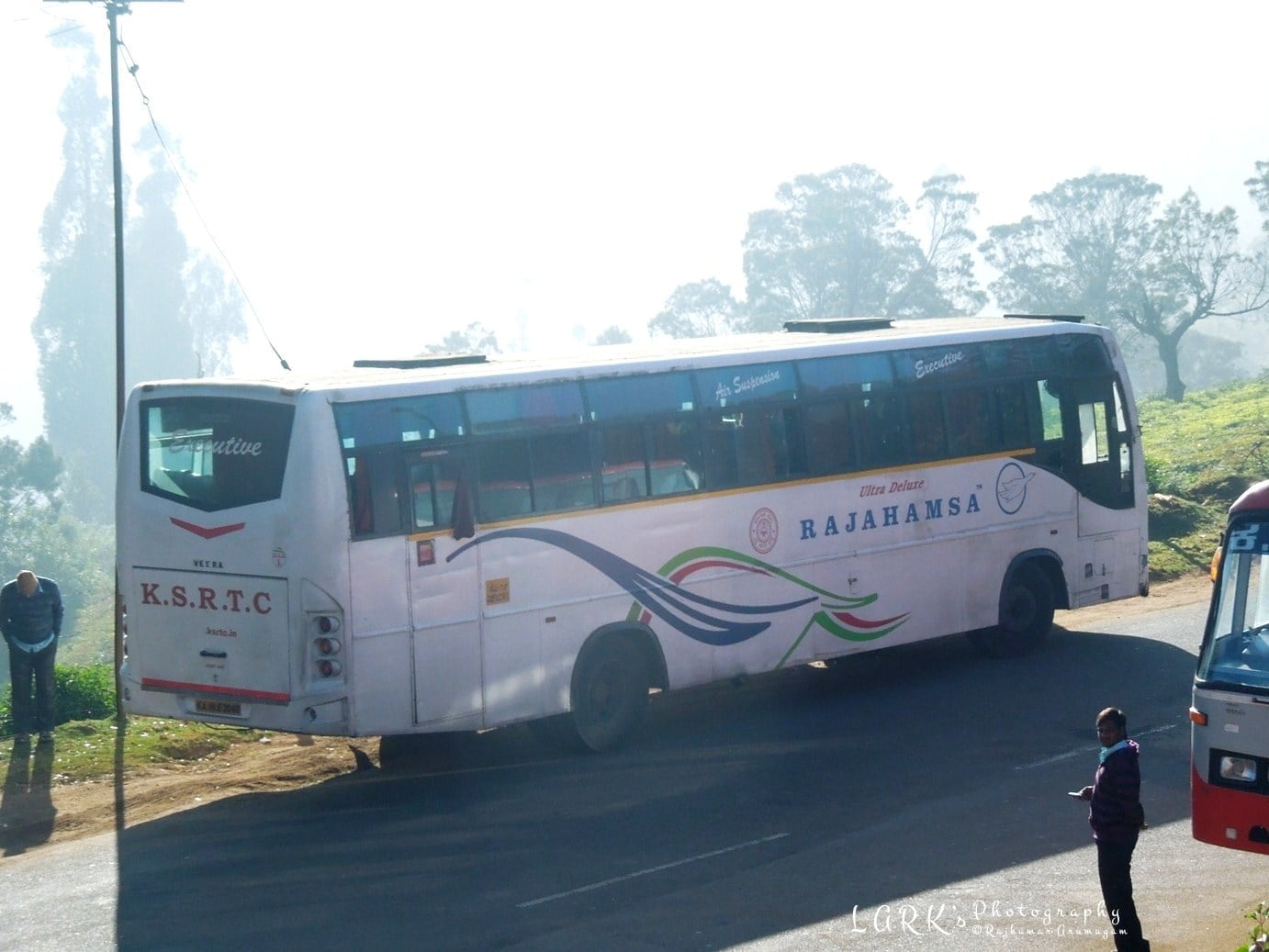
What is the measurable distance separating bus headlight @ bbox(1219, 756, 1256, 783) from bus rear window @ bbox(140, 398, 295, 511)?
6663 mm

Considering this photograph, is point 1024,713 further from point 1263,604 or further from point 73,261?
point 73,261

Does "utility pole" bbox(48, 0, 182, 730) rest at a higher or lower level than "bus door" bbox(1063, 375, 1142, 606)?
higher

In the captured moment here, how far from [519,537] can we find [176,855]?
353 centimetres

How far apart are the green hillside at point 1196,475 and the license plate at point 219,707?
14430mm

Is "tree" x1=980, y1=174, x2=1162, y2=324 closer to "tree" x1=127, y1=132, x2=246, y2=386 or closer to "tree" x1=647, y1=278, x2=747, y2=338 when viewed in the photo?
"tree" x1=647, y1=278, x2=747, y2=338

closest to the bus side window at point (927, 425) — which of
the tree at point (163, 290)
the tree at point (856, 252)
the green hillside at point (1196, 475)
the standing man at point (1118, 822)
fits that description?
the standing man at point (1118, 822)

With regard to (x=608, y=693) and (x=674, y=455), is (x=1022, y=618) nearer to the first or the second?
(x=674, y=455)

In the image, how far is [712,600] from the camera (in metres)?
13.1

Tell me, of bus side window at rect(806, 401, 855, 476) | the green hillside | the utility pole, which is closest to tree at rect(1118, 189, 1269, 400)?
the green hillside

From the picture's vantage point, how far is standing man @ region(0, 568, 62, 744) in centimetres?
1342

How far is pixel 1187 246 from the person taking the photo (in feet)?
230

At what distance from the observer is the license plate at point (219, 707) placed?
11039 mm

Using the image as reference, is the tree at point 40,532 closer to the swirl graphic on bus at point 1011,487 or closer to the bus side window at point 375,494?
the swirl graphic on bus at point 1011,487

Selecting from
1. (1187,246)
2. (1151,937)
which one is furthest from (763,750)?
(1187,246)
